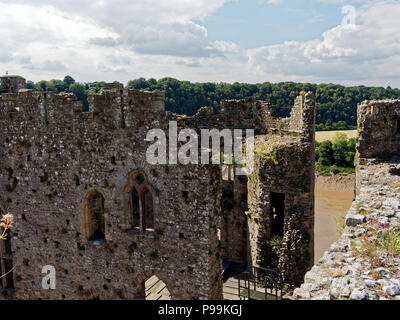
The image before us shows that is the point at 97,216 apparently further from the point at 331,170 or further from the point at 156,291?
the point at 331,170

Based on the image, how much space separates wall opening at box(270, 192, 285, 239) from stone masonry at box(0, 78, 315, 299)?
56cm

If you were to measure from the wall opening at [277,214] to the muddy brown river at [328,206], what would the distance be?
9.83 m

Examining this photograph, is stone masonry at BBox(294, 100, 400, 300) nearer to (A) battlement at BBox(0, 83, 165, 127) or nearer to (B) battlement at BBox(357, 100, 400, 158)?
(B) battlement at BBox(357, 100, 400, 158)

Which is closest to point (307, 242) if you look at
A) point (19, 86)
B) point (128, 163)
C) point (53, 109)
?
point (128, 163)

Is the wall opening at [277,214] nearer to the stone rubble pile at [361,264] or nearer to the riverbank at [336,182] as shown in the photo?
the stone rubble pile at [361,264]

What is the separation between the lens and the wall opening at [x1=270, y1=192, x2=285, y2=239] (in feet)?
47.3

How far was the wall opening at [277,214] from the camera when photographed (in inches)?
567

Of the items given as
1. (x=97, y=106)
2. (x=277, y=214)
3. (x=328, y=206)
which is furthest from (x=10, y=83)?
(x=328, y=206)

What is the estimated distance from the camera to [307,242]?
13.5m

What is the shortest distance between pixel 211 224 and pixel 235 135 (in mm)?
7620

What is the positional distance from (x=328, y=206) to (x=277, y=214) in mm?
25663

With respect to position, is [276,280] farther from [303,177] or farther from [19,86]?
[19,86]

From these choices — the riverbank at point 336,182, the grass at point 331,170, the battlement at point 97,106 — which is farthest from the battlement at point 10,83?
the grass at point 331,170

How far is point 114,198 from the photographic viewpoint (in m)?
10.6
